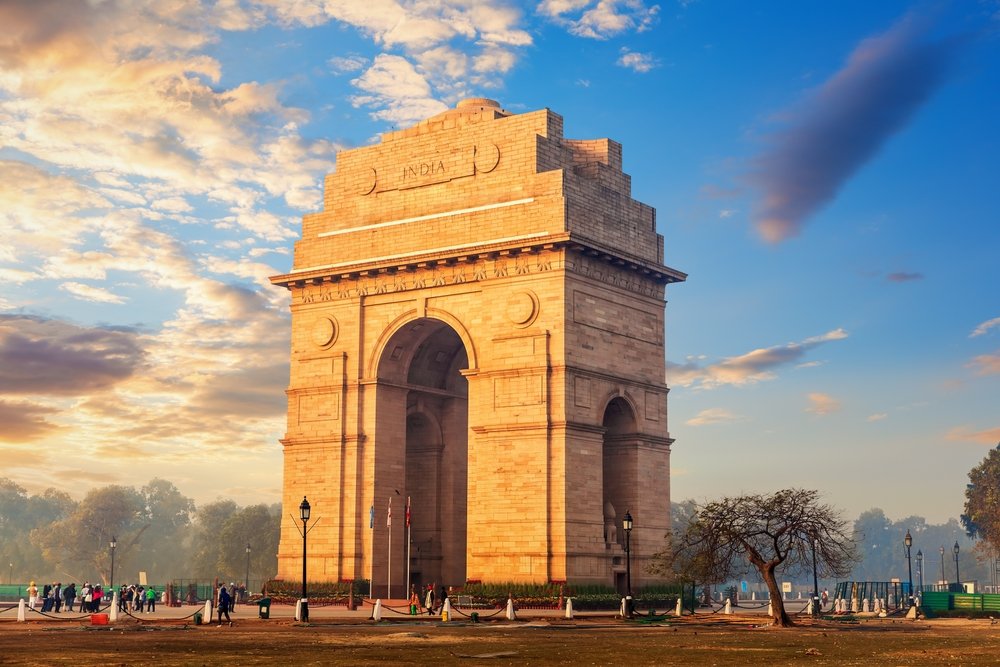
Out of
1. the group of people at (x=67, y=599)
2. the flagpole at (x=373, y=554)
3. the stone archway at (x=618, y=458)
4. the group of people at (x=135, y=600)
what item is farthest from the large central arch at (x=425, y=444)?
the group of people at (x=67, y=599)

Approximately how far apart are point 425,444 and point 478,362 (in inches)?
325

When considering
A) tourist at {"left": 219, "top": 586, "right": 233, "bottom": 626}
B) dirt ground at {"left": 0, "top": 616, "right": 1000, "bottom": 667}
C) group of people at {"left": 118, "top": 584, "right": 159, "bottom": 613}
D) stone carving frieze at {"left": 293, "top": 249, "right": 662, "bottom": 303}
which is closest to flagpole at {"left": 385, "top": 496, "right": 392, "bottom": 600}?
stone carving frieze at {"left": 293, "top": 249, "right": 662, "bottom": 303}

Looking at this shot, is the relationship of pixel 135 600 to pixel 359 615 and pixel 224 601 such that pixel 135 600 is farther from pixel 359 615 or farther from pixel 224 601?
pixel 224 601

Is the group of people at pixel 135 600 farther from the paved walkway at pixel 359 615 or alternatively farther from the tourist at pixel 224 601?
the tourist at pixel 224 601

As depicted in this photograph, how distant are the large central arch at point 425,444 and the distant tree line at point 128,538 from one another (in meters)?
57.7

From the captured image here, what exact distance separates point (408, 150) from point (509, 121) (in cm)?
525

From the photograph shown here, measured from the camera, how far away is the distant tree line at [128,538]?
125m

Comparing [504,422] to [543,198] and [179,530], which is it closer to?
[543,198]

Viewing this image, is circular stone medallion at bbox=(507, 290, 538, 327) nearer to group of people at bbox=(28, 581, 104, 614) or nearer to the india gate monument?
the india gate monument

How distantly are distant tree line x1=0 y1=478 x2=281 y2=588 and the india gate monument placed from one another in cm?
5928

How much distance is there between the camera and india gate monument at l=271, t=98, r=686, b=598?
49625 mm

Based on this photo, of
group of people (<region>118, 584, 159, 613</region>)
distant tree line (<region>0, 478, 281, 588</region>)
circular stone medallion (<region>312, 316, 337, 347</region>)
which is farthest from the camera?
distant tree line (<region>0, 478, 281, 588</region>)

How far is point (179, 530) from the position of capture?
187875 mm

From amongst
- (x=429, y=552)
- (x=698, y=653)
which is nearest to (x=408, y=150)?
(x=429, y=552)
